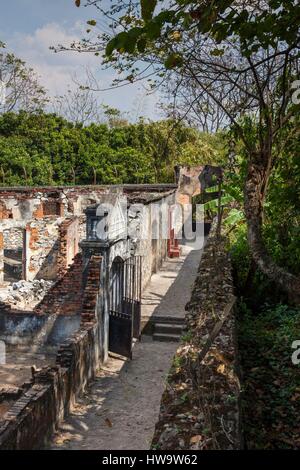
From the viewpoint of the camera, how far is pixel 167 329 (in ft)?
43.7

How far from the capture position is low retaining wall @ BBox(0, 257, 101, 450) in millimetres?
6943

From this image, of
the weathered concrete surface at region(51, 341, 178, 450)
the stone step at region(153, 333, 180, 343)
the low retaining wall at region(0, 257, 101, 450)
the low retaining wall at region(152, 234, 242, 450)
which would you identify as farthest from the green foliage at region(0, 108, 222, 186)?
the low retaining wall at region(152, 234, 242, 450)

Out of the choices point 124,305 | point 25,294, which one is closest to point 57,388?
point 124,305

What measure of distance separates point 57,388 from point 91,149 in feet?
82.3

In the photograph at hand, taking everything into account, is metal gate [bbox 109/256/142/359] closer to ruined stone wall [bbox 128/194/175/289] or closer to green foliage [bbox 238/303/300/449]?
ruined stone wall [bbox 128/194/175/289]

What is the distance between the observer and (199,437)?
3.74 metres

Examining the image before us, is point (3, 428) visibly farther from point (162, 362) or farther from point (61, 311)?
point (61, 311)

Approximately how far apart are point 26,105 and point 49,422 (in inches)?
1255

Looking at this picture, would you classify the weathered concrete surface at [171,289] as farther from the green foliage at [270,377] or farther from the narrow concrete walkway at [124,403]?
the green foliage at [270,377]

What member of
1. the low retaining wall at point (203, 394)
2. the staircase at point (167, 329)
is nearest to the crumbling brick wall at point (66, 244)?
the staircase at point (167, 329)

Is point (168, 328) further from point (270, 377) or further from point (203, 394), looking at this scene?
point (203, 394)

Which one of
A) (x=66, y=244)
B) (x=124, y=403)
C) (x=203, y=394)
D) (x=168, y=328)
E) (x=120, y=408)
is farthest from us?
(x=66, y=244)

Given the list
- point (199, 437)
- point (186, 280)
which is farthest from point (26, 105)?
point (199, 437)

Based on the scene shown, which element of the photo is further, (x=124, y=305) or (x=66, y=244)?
(x=66, y=244)
